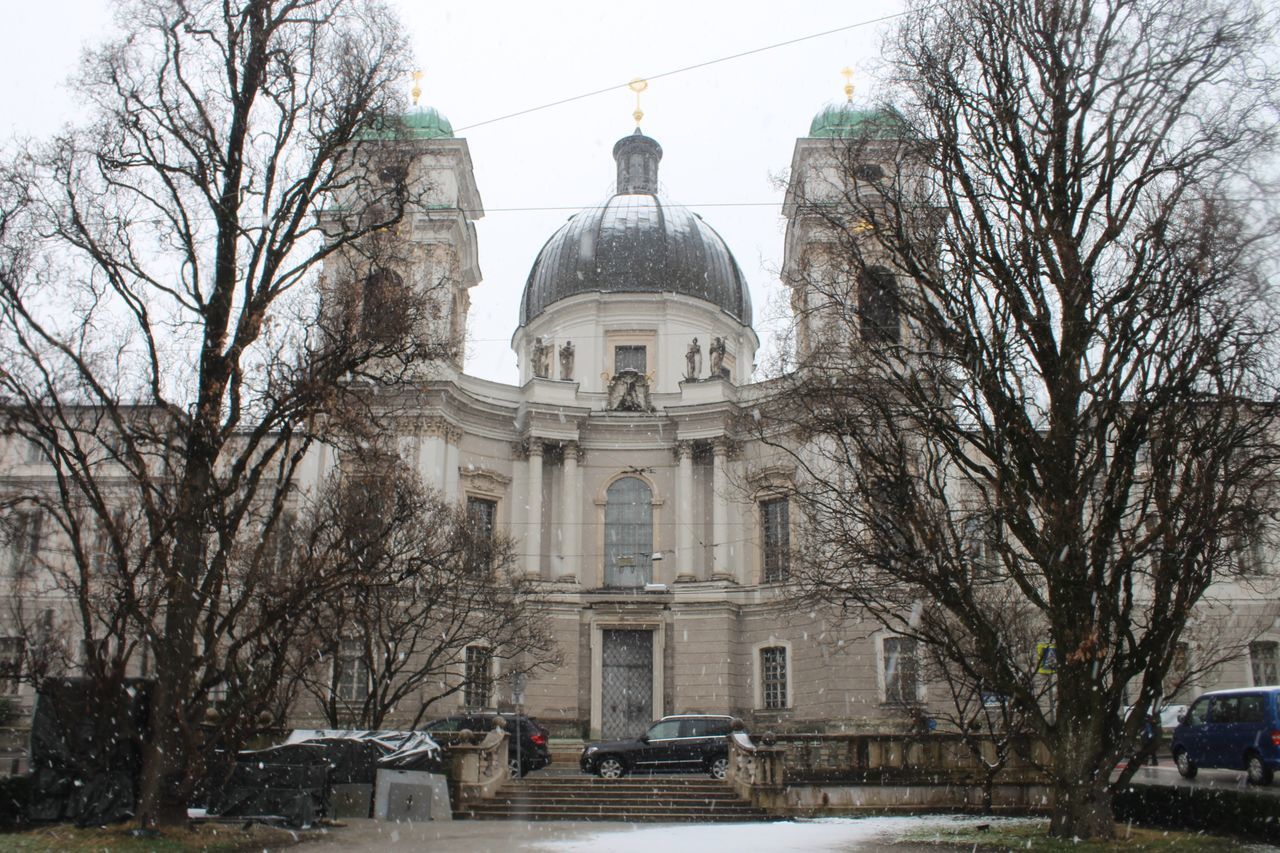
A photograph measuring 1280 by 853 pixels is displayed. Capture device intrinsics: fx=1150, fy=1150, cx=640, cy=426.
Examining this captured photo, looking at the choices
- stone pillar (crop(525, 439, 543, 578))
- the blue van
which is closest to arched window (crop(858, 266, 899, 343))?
the blue van

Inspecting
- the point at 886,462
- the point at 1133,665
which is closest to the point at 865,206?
the point at 886,462

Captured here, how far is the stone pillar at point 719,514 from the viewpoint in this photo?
38906 mm

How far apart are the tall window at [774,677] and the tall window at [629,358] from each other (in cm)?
1207

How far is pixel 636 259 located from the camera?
4544 centimetres

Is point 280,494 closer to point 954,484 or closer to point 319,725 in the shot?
point 319,725

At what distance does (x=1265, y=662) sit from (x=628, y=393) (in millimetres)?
23465

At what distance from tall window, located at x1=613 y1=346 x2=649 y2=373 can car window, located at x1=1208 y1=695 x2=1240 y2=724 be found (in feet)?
84.3

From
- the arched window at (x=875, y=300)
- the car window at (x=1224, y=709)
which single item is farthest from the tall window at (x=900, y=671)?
the arched window at (x=875, y=300)

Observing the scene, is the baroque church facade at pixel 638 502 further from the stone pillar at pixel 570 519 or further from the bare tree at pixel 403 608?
the bare tree at pixel 403 608

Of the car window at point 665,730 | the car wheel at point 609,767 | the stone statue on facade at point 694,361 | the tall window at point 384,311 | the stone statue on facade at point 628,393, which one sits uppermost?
the stone statue on facade at point 694,361

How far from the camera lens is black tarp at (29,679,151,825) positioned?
1421cm

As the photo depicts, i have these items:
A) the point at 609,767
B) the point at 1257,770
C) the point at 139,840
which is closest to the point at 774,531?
the point at 609,767

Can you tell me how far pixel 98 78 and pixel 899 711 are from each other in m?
26.4

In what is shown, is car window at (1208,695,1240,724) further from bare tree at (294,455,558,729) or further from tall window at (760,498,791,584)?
tall window at (760,498,791,584)
